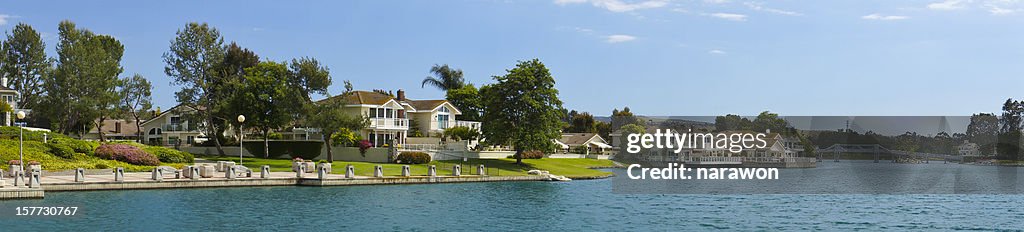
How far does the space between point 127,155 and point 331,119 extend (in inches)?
660

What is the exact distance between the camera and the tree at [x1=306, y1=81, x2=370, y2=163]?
7206cm

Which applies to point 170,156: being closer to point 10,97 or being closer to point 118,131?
point 10,97

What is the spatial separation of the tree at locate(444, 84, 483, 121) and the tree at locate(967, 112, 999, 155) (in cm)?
5072

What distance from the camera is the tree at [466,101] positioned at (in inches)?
4446

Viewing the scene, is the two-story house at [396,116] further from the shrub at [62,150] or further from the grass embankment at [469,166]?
the shrub at [62,150]

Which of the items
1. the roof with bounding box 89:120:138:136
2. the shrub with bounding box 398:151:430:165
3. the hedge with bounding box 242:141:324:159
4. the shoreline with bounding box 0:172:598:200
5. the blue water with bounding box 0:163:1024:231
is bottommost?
the blue water with bounding box 0:163:1024:231

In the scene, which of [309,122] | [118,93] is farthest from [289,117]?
[118,93]

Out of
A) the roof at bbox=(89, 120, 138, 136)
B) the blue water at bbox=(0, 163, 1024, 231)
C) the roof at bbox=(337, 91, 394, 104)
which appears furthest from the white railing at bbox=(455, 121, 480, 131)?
the blue water at bbox=(0, 163, 1024, 231)

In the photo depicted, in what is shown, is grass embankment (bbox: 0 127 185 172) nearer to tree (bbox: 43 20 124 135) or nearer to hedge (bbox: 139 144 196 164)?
hedge (bbox: 139 144 196 164)

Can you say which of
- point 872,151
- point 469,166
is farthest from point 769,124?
point 469,166

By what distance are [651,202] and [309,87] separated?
115 ft

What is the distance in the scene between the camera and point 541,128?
264 feet

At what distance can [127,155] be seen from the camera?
191 ft

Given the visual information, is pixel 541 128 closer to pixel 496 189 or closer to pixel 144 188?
pixel 496 189
